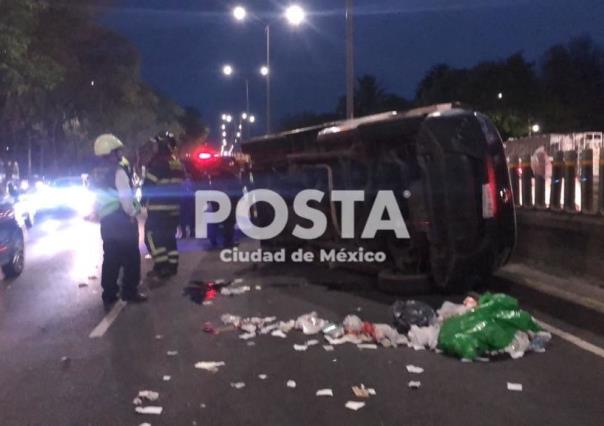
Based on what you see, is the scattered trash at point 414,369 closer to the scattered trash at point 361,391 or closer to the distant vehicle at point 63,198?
the scattered trash at point 361,391

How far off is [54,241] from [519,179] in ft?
34.5

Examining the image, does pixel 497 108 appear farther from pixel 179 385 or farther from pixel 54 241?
pixel 179 385

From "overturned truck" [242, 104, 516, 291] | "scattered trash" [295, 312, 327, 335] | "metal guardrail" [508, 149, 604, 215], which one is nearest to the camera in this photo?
"scattered trash" [295, 312, 327, 335]

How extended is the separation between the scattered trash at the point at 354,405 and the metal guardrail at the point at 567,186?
4.56 meters

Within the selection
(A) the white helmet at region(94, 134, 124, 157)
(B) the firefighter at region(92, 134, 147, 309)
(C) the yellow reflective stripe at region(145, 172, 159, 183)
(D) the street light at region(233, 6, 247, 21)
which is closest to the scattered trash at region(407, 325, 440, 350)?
(B) the firefighter at region(92, 134, 147, 309)

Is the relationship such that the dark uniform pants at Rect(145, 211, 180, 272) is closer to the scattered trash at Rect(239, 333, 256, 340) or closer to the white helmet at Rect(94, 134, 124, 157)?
the white helmet at Rect(94, 134, 124, 157)

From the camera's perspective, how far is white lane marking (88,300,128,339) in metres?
7.90

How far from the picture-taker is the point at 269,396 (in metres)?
5.75

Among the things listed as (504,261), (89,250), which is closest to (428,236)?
(504,261)

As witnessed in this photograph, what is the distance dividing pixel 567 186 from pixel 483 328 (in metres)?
3.74

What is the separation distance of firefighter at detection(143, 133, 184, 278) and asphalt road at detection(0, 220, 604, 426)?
5.67 ft

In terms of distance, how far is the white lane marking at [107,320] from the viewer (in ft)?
25.9

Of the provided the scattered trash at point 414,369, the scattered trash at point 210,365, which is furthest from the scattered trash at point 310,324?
the scattered trash at point 414,369

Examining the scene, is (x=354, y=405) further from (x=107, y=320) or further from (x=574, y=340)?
(x=107, y=320)
